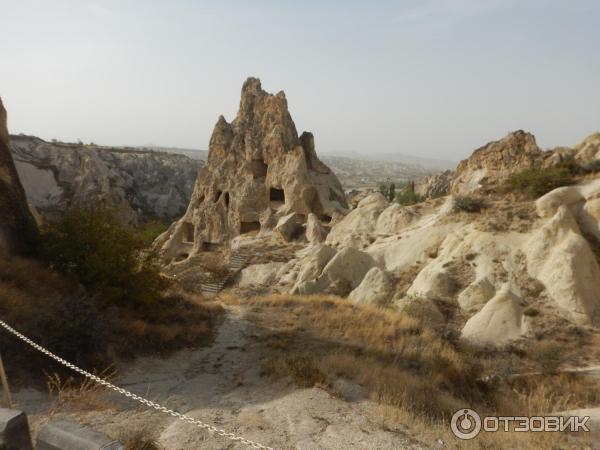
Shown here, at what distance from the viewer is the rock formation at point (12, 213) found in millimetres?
9279

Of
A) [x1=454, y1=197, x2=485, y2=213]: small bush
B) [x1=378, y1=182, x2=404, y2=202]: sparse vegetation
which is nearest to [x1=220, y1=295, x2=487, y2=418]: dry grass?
[x1=454, y1=197, x2=485, y2=213]: small bush

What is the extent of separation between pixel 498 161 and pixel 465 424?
711 inches

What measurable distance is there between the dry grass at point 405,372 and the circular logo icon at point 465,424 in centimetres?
12

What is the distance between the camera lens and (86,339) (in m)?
6.86

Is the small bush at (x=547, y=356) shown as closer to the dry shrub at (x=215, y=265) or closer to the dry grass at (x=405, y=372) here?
the dry grass at (x=405, y=372)

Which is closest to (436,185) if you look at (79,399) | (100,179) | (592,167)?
(100,179)

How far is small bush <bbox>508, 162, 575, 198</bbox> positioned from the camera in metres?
15.2

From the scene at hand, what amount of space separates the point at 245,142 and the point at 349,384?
23.8 meters

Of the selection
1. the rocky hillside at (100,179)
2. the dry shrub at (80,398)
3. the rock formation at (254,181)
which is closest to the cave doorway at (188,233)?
the rock formation at (254,181)

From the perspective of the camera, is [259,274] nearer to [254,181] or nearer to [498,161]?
[254,181]

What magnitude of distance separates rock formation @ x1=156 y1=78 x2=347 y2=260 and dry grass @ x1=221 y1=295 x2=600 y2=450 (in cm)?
1498

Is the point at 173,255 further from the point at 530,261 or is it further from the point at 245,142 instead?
the point at 530,261

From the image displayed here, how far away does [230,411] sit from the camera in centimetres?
567

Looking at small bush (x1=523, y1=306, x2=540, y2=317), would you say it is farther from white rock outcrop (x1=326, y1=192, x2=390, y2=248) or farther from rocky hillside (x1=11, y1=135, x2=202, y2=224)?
rocky hillside (x1=11, y1=135, x2=202, y2=224)
